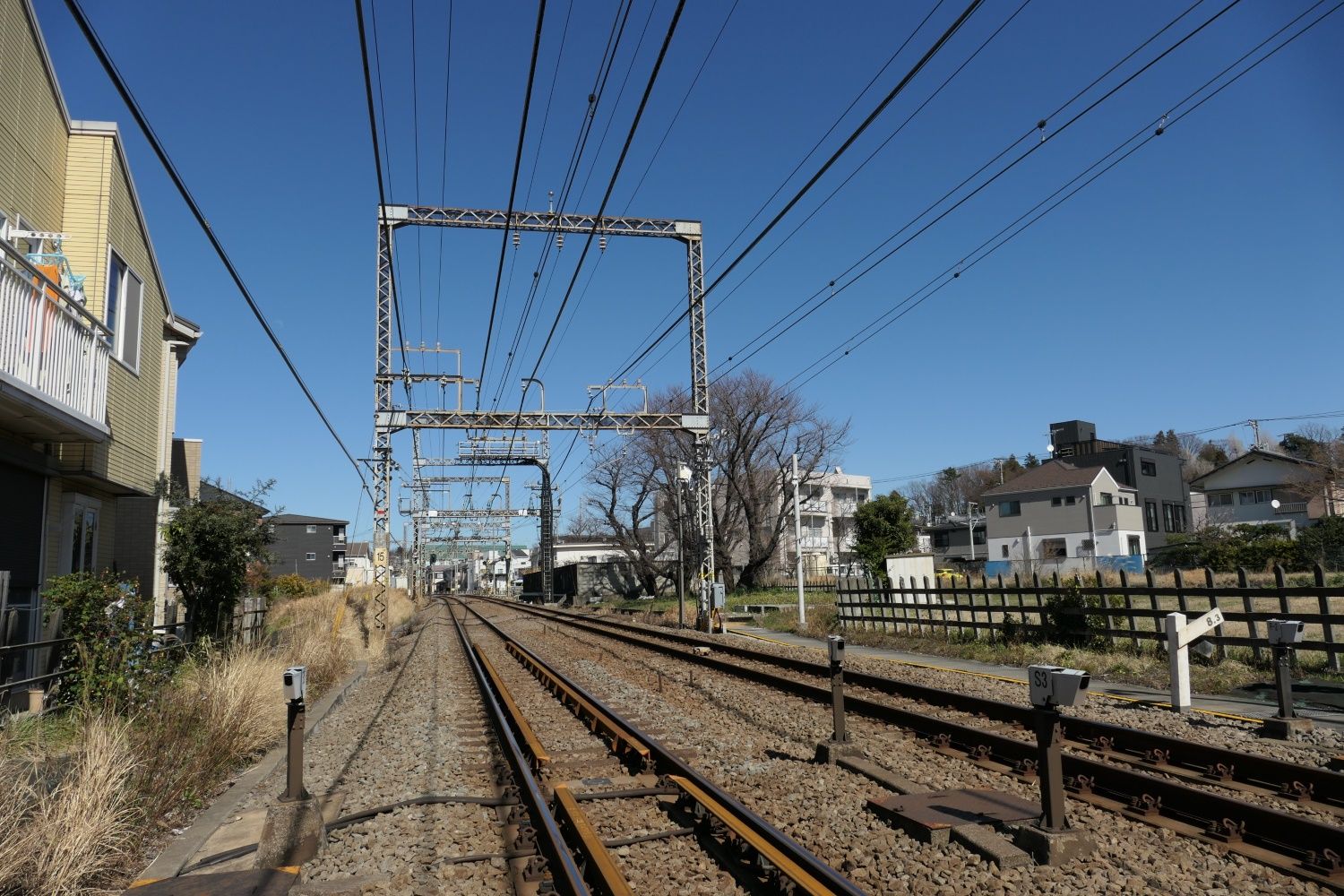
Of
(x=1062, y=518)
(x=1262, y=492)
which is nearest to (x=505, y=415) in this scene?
(x=1062, y=518)

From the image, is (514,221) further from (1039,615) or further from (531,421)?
(1039,615)

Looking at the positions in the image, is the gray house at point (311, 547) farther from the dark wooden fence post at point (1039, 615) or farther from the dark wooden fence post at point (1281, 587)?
the dark wooden fence post at point (1281, 587)

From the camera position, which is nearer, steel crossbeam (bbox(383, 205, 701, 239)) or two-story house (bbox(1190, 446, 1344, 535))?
steel crossbeam (bbox(383, 205, 701, 239))

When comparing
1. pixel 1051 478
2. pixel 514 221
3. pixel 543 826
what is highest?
pixel 514 221

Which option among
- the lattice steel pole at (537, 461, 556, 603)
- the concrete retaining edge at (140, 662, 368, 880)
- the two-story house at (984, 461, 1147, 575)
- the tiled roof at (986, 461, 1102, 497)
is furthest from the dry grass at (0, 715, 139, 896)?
the tiled roof at (986, 461, 1102, 497)

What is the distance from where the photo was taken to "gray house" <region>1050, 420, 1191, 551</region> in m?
61.3

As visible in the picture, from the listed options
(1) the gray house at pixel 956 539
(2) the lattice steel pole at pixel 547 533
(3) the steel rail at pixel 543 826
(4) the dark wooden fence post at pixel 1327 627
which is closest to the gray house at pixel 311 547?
(2) the lattice steel pole at pixel 547 533

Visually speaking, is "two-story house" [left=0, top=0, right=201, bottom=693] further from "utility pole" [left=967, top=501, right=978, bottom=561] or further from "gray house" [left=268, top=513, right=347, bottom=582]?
"gray house" [left=268, top=513, right=347, bottom=582]

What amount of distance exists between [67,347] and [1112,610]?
1635 centimetres

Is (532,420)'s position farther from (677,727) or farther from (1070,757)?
(1070,757)

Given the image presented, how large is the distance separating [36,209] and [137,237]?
317 cm

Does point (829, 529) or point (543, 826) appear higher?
point (829, 529)

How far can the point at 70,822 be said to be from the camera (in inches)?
235

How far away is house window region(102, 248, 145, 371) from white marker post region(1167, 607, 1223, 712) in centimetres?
1624
